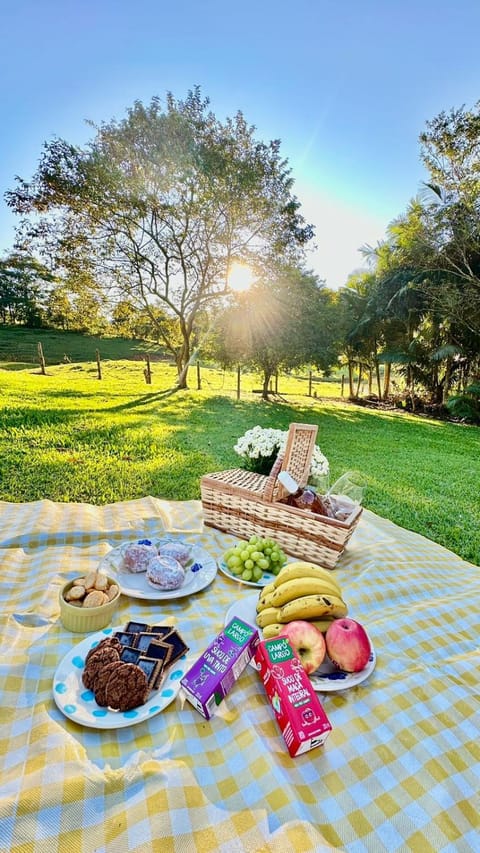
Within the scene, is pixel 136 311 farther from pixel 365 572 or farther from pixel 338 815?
pixel 338 815

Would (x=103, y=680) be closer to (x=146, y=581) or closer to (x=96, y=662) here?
(x=96, y=662)

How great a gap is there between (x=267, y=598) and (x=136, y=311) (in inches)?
503

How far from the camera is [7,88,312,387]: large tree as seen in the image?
9.48 meters

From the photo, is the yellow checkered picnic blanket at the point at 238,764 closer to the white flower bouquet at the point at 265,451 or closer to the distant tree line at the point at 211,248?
the white flower bouquet at the point at 265,451

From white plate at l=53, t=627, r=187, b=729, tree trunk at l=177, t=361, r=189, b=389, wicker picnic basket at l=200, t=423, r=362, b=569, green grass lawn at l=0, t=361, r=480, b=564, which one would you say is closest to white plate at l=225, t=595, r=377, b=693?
white plate at l=53, t=627, r=187, b=729

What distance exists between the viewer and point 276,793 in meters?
0.84

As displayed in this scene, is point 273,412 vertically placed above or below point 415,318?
below

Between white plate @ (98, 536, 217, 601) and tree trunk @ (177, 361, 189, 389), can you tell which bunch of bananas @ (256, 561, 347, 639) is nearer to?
white plate @ (98, 536, 217, 601)

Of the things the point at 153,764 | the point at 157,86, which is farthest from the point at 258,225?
the point at 153,764

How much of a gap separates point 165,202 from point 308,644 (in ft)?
38.8

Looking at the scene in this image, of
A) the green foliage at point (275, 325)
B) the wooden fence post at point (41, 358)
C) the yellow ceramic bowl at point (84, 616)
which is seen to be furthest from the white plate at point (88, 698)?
the wooden fence post at point (41, 358)

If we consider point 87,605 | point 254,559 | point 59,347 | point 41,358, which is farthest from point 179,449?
point 59,347

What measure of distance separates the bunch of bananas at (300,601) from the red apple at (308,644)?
5 centimetres

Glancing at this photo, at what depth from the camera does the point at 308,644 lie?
1093 mm
